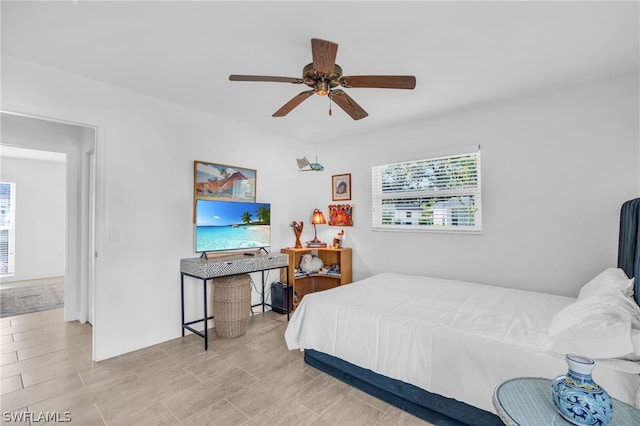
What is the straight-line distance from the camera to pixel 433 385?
183 cm

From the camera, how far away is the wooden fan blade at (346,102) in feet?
7.42

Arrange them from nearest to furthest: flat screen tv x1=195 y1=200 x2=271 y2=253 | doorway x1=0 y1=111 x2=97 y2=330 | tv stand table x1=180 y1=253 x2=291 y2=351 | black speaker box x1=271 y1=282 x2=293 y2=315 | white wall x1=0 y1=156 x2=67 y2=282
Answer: tv stand table x1=180 y1=253 x2=291 y2=351, flat screen tv x1=195 y1=200 x2=271 y2=253, doorway x1=0 y1=111 x2=97 y2=330, black speaker box x1=271 y1=282 x2=293 y2=315, white wall x1=0 y1=156 x2=67 y2=282

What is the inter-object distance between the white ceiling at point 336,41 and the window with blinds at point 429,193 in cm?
83

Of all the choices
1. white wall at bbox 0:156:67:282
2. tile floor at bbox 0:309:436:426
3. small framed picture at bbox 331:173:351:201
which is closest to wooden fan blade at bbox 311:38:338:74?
tile floor at bbox 0:309:436:426

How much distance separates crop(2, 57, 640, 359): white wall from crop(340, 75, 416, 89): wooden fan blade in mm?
1747

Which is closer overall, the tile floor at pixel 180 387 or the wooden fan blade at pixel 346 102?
the tile floor at pixel 180 387

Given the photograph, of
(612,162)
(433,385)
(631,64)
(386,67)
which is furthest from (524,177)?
(433,385)

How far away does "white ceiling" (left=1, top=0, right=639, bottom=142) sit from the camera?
5.99 feet

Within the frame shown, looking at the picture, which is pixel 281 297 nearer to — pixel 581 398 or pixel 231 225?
pixel 231 225

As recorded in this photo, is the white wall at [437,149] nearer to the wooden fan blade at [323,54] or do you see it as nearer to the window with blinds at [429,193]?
the window with blinds at [429,193]

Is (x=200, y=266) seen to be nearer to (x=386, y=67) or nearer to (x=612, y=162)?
(x=386, y=67)

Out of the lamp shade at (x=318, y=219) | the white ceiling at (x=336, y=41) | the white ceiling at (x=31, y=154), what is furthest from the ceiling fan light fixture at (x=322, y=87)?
the white ceiling at (x=31, y=154)

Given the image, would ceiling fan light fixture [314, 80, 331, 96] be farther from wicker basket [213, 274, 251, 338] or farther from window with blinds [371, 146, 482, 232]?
wicker basket [213, 274, 251, 338]

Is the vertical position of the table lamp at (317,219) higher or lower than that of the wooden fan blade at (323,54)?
lower
